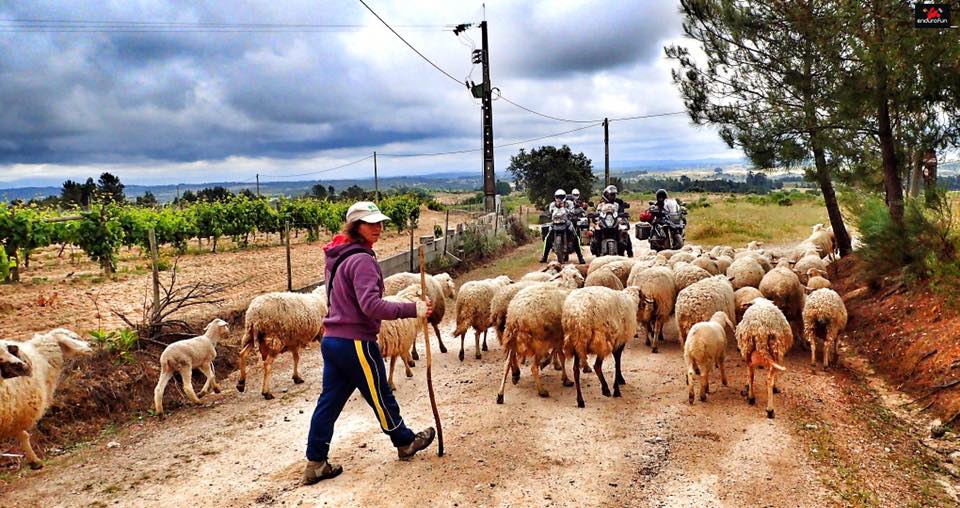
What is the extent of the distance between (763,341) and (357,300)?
4.15 metres

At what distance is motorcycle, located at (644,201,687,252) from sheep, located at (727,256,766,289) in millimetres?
5704

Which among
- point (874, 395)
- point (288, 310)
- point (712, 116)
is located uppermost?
point (712, 116)

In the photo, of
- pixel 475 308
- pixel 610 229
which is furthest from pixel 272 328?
pixel 610 229

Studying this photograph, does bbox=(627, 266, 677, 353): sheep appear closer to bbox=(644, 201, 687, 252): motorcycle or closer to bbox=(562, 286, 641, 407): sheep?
bbox=(562, 286, 641, 407): sheep

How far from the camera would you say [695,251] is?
11898 millimetres

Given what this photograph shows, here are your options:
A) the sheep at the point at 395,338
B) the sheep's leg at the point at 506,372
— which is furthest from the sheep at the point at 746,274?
the sheep at the point at 395,338

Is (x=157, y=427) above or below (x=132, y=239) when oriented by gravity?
below

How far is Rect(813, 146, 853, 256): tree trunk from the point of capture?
38.4ft

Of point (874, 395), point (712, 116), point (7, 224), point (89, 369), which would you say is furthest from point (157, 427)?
point (712, 116)

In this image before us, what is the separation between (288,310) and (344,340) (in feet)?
8.93

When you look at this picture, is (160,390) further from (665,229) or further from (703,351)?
(665,229)

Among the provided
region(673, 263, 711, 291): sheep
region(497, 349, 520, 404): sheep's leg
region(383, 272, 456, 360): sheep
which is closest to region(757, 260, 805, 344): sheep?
region(673, 263, 711, 291): sheep

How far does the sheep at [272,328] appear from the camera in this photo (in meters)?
6.73

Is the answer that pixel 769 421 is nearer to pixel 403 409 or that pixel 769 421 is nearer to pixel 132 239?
pixel 403 409
